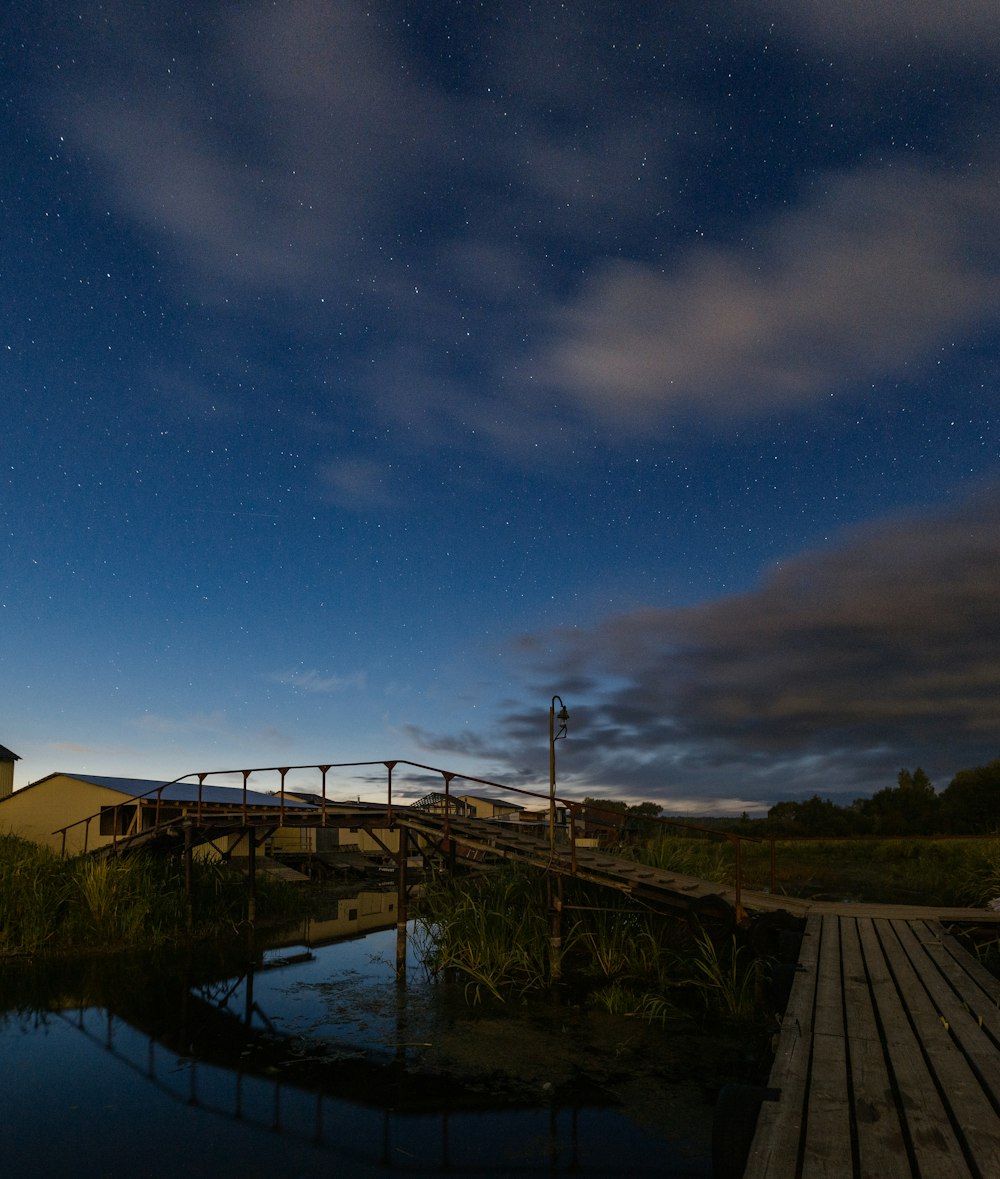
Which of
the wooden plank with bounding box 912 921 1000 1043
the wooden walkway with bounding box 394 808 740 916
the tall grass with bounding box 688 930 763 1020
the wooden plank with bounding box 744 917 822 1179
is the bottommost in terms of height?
the tall grass with bounding box 688 930 763 1020

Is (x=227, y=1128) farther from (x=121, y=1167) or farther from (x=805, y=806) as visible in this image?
(x=805, y=806)

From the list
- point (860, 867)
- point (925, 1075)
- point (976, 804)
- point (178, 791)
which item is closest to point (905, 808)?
point (976, 804)

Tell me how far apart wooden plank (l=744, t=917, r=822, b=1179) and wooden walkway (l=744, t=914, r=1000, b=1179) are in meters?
0.01

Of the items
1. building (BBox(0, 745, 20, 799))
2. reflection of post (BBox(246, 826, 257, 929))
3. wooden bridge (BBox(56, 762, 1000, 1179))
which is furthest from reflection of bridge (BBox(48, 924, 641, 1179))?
building (BBox(0, 745, 20, 799))

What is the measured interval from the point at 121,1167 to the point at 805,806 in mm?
76666

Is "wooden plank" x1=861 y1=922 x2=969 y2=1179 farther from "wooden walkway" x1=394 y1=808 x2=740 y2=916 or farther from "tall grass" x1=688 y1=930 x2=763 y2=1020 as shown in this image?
"wooden walkway" x1=394 y1=808 x2=740 y2=916

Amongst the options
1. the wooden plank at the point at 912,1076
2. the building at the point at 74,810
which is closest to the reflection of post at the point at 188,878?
the building at the point at 74,810

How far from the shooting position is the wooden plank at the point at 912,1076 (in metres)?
4.95

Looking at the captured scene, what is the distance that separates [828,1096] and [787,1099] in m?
0.30

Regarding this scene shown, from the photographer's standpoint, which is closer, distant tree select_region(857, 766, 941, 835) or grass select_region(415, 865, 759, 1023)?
grass select_region(415, 865, 759, 1023)

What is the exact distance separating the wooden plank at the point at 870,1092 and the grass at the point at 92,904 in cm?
1959

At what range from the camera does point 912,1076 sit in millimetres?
6266

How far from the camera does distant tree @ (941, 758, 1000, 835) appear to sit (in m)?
59.8

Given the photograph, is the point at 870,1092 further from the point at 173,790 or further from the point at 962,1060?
the point at 173,790
